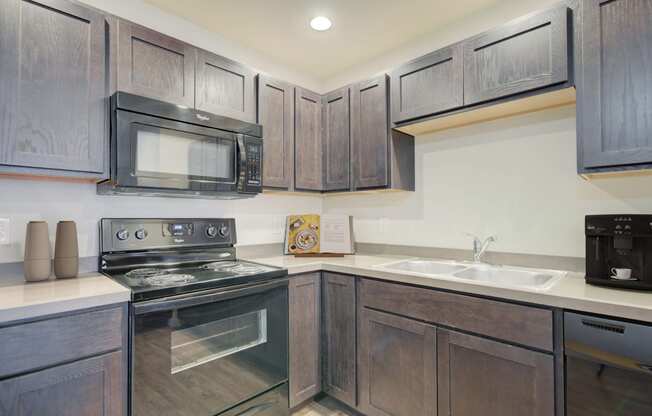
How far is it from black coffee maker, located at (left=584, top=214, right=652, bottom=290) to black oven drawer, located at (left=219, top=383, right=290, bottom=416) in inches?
64.0

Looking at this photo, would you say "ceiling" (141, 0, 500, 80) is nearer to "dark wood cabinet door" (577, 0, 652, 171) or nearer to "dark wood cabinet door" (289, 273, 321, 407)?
"dark wood cabinet door" (577, 0, 652, 171)

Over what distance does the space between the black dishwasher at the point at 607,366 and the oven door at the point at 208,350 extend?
132cm

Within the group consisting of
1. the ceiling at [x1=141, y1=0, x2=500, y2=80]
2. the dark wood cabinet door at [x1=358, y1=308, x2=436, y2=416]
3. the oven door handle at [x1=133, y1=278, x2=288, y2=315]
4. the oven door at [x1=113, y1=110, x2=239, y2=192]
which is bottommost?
the dark wood cabinet door at [x1=358, y1=308, x2=436, y2=416]

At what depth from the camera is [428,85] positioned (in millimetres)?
1994

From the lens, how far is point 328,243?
251 centimetres

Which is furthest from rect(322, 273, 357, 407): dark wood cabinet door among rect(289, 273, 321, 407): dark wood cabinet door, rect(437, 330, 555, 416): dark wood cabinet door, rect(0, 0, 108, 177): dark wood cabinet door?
rect(0, 0, 108, 177): dark wood cabinet door

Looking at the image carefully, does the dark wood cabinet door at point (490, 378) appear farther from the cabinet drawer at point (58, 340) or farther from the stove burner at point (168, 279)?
the cabinet drawer at point (58, 340)

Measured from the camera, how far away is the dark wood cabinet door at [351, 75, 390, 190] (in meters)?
2.25

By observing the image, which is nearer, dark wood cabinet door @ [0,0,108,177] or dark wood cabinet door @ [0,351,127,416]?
dark wood cabinet door @ [0,351,127,416]

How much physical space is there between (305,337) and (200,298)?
2.60 ft

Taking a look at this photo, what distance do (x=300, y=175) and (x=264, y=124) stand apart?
45 centimetres

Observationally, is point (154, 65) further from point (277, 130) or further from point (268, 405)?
point (268, 405)

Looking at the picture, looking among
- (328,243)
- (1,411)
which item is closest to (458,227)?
(328,243)

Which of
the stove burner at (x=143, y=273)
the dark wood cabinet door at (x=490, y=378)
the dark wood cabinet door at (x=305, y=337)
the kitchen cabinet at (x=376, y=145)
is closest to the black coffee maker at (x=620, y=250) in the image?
the dark wood cabinet door at (x=490, y=378)
